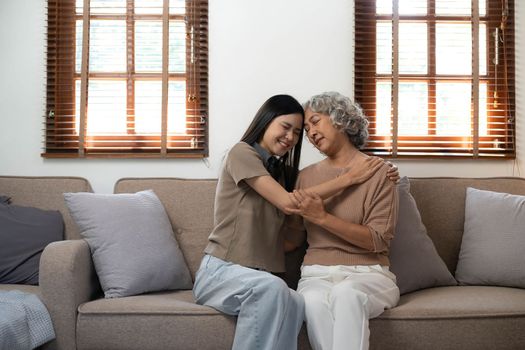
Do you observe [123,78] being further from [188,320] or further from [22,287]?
[188,320]

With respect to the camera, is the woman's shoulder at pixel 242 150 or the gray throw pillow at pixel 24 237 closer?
the woman's shoulder at pixel 242 150

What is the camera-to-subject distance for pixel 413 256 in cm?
267

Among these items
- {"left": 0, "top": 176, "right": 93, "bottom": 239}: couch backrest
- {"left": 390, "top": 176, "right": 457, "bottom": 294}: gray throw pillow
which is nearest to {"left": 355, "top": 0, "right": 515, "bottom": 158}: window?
{"left": 390, "top": 176, "right": 457, "bottom": 294}: gray throw pillow

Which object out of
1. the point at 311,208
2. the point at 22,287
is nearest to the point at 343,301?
the point at 311,208

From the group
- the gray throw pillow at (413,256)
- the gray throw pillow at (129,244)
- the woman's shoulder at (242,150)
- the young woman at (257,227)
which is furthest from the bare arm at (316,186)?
the gray throw pillow at (129,244)

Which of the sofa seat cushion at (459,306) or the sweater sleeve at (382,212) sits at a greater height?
the sweater sleeve at (382,212)

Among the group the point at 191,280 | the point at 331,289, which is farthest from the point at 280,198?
the point at 191,280

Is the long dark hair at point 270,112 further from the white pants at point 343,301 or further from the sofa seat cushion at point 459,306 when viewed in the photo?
the sofa seat cushion at point 459,306

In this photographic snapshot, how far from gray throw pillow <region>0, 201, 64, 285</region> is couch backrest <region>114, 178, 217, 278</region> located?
35cm

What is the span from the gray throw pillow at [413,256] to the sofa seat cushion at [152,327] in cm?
81

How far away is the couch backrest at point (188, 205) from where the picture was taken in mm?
2908

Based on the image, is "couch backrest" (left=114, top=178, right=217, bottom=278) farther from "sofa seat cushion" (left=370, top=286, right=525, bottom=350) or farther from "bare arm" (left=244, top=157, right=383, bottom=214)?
"sofa seat cushion" (left=370, top=286, right=525, bottom=350)

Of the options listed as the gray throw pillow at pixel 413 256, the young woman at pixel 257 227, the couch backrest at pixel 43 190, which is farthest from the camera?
the couch backrest at pixel 43 190

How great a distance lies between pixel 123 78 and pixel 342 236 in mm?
1672
